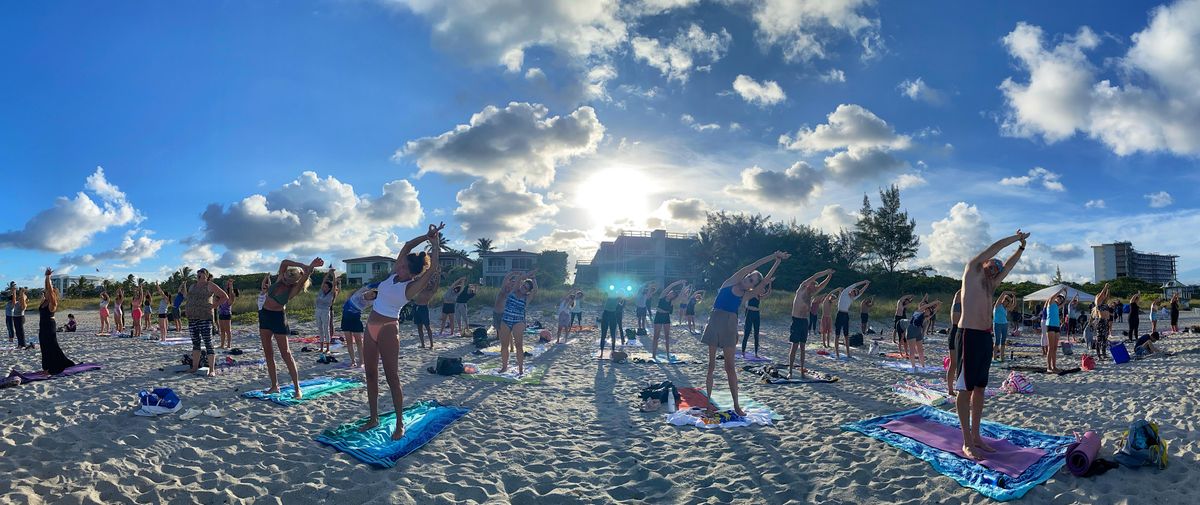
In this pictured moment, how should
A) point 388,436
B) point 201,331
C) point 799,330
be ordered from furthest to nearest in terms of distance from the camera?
point 799,330, point 201,331, point 388,436

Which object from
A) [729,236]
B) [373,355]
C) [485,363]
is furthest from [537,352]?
[729,236]

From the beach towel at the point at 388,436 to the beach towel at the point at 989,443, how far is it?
4.89m

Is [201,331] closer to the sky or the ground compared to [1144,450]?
closer to the sky

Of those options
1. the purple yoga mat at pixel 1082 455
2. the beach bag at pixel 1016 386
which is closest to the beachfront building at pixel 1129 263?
the beach bag at pixel 1016 386

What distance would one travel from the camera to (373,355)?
5691 mm

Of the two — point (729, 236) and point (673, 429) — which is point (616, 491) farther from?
point (729, 236)

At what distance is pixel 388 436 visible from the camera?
592 centimetres

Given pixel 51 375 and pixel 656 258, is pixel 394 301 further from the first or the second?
pixel 656 258

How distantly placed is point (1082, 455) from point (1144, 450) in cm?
62

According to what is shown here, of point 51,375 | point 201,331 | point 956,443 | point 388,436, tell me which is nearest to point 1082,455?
point 956,443

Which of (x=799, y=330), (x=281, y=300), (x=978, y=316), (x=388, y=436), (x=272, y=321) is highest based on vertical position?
(x=281, y=300)

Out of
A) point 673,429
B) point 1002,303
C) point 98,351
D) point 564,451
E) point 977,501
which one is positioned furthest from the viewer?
point 98,351

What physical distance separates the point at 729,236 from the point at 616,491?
4643 cm

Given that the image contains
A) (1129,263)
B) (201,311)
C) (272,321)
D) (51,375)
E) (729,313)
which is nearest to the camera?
(729,313)
